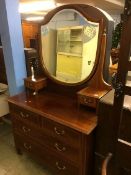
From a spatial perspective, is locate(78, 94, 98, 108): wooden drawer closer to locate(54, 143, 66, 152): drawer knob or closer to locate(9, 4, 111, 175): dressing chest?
locate(9, 4, 111, 175): dressing chest

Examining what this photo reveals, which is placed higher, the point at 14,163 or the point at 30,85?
the point at 30,85

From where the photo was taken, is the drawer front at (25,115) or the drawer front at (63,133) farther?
the drawer front at (25,115)

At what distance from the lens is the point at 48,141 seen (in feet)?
4.76

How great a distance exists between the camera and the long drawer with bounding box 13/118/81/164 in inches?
51.0

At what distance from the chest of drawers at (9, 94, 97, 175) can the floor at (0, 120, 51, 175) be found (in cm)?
16

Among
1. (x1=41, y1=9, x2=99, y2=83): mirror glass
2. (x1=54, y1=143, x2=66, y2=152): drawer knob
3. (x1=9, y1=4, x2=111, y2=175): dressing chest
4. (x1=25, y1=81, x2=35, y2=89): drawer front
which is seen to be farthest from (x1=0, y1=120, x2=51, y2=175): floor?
(x1=41, y1=9, x2=99, y2=83): mirror glass

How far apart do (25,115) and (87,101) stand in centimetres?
61

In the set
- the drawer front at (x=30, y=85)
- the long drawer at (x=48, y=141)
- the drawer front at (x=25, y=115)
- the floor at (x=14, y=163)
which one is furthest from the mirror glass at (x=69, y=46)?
the floor at (x=14, y=163)

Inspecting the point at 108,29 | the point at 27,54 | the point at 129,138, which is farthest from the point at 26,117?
the point at 108,29

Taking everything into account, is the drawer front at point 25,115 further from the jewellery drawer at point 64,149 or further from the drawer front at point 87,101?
the drawer front at point 87,101

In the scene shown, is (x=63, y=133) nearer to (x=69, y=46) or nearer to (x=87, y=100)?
(x=87, y=100)

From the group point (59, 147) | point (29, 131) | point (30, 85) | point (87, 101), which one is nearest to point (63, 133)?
point (59, 147)

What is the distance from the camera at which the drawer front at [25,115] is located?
4.76 ft

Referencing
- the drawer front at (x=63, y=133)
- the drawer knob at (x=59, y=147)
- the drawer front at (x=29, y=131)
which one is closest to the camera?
the drawer front at (x=63, y=133)
